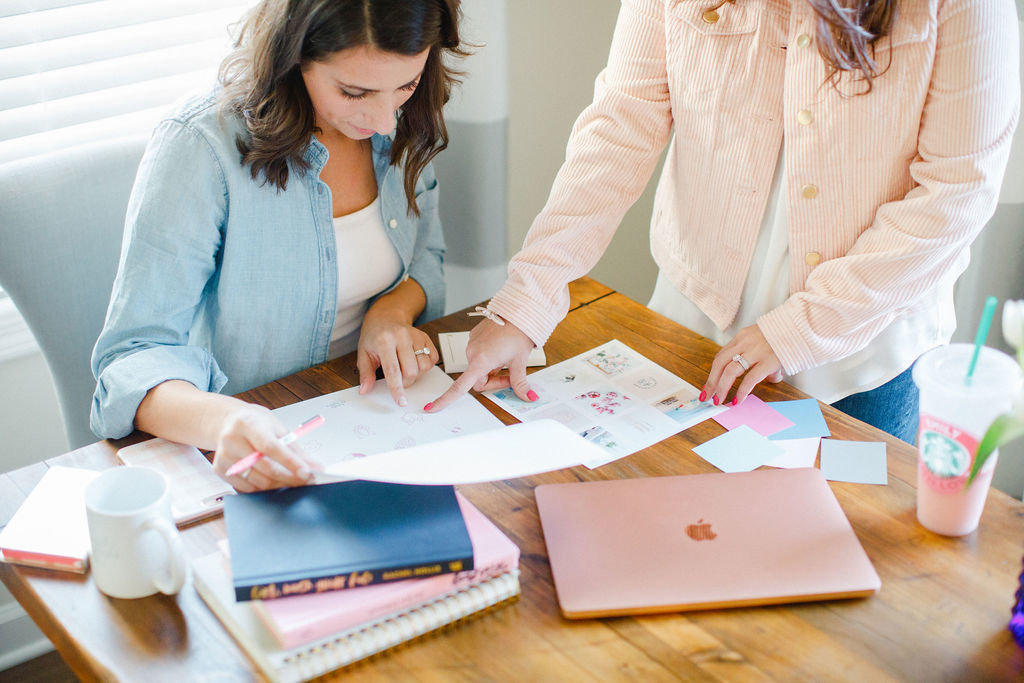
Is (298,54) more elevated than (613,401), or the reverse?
(298,54)

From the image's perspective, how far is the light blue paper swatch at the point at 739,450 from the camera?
1.10 meters

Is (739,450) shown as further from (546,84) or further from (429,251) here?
(546,84)

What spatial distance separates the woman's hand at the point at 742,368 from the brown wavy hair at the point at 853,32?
0.36 meters

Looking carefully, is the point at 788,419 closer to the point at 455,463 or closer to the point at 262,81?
the point at 455,463

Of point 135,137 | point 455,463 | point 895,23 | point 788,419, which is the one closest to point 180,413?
point 455,463

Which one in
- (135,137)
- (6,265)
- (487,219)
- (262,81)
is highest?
(262,81)

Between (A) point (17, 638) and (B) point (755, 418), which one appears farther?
(A) point (17, 638)

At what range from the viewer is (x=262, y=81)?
1204 millimetres

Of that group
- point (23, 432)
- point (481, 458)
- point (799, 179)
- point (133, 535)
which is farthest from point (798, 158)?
point (23, 432)

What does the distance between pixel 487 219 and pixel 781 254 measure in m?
0.79

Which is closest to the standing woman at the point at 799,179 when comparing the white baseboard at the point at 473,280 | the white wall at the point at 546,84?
the white baseboard at the point at 473,280

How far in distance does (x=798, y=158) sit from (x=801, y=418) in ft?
1.17

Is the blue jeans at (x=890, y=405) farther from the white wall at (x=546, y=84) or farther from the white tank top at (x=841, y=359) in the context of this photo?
the white wall at (x=546, y=84)

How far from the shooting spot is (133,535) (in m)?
0.85
